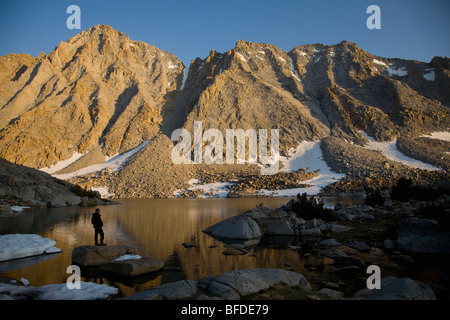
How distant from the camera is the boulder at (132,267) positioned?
9141 millimetres

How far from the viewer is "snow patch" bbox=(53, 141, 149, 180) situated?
3607 inches

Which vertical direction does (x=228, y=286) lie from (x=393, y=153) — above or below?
below

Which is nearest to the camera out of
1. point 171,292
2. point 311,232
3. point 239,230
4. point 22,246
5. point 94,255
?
point 171,292

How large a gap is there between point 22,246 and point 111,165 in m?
91.0

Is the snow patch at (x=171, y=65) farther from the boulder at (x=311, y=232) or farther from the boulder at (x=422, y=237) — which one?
the boulder at (x=422, y=237)

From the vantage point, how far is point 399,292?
242 inches

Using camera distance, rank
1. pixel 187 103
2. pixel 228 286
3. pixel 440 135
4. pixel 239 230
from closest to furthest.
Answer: pixel 228 286
pixel 239 230
pixel 440 135
pixel 187 103

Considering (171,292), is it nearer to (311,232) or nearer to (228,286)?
(228,286)

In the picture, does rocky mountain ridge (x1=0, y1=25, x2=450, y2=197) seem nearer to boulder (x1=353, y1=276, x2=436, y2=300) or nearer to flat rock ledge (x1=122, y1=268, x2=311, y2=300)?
flat rock ledge (x1=122, y1=268, x2=311, y2=300)

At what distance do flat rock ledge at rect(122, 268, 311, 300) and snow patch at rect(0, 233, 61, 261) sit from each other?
874 centimetres

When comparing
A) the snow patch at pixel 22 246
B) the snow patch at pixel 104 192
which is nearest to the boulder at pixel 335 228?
the snow patch at pixel 22 246

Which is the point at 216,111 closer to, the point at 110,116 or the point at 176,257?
the point at 110,116

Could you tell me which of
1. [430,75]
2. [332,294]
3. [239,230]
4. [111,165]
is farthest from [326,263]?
[430,75]
